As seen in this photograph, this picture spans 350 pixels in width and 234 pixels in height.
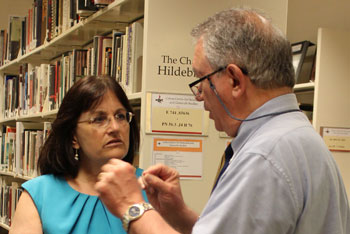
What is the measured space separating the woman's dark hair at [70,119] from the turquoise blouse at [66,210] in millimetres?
70

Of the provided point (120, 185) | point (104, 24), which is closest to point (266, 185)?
point (120, 185)

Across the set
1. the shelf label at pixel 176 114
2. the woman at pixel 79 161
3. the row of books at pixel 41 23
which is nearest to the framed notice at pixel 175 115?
the shelf label at pixel 176 114

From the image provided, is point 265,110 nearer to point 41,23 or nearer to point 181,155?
point 181,155

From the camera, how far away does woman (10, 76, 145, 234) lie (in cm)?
168

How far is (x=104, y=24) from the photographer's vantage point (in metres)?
2.66

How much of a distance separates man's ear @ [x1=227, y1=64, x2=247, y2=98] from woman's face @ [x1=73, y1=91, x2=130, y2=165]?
0.83 metres

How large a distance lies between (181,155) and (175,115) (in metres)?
0.18

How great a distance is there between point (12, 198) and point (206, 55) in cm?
361

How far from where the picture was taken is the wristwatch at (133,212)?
3.28 feet

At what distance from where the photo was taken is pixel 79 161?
1.86 meters

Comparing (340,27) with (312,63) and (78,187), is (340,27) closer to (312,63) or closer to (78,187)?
(312,63)

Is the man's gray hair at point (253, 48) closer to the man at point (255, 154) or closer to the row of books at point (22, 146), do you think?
the man at point (255, 154)

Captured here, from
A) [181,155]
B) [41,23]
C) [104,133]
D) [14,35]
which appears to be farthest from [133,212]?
[14,35]

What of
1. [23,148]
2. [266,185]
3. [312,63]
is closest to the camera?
[266,185]
